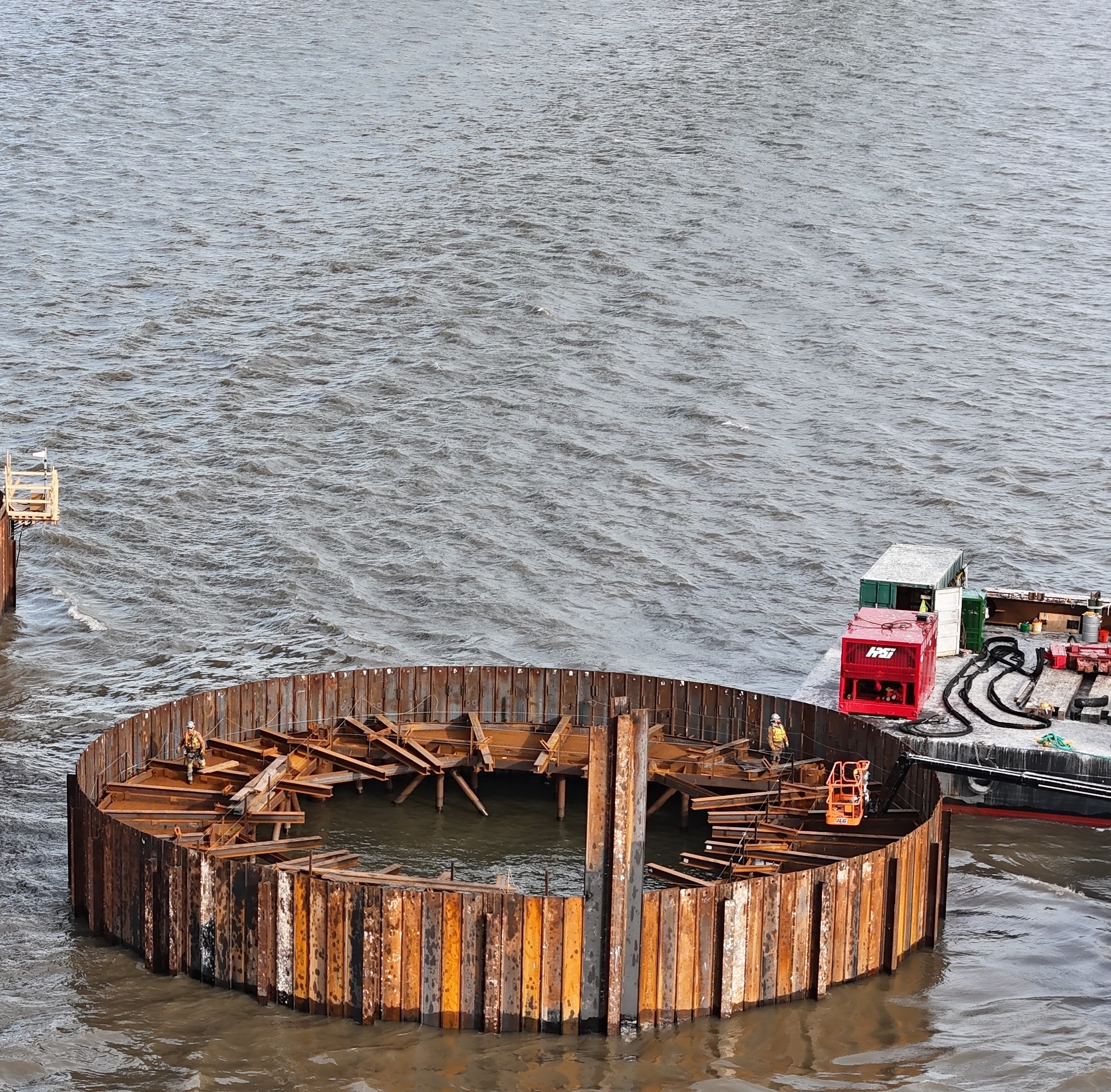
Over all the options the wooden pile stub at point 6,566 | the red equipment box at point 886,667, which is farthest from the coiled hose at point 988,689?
the wooden pile stub at point 6,566

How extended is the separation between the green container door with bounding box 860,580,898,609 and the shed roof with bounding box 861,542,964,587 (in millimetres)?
120

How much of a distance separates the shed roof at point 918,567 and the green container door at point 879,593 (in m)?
0.12

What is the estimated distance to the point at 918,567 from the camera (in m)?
48.0

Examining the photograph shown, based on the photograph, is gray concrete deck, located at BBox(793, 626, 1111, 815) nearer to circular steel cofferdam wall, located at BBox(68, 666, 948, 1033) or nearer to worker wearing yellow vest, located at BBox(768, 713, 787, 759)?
worker wearing yellow vest, located at BBox(768, 713, 787, 759)

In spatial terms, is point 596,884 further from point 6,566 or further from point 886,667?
point 6,566

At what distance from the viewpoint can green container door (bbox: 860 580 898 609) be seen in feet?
152

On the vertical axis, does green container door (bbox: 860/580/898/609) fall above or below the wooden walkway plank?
above

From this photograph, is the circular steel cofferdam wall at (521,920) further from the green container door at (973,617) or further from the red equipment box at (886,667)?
the green container door at (973,617)

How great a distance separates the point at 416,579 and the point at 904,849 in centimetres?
3109

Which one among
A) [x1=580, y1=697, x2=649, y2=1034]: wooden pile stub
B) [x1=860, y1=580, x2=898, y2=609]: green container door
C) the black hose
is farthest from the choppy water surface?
[x1=860, y1=580, x2=898, y2=609]: green container door

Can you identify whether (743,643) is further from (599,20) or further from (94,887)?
(599,20)

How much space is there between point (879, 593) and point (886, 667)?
515 cm

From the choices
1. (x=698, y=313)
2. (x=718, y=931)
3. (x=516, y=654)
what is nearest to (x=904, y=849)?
(x=718, y=931)

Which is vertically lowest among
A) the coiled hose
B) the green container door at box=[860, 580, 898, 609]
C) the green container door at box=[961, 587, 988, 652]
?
the coiled hose
